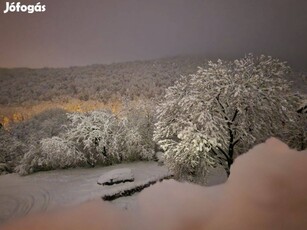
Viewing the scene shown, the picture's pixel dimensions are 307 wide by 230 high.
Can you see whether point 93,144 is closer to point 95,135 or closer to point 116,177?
point 95,135

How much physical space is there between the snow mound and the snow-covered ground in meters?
0.07

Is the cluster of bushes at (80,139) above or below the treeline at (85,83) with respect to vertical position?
below

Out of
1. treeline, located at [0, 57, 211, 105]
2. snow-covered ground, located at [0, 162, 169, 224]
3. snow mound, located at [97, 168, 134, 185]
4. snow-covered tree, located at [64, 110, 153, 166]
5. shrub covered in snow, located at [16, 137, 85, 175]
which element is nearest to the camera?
snow-covered ground, located at [0, 162, 169, 224]

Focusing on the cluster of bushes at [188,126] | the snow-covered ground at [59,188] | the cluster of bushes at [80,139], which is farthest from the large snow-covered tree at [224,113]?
the snow-covered ground at [59,188]

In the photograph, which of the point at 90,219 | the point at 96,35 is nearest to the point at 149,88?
the point at 96,35

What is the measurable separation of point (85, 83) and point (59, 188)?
1.79 meters

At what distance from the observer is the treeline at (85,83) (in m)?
5.96

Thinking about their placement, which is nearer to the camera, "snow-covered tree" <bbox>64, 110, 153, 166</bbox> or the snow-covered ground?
the snow-covered ground

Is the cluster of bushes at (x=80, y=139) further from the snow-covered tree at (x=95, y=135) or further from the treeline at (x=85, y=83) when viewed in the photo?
the treeline at (x=85, y=83)

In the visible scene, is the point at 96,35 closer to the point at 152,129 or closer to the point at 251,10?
the point at 152,129

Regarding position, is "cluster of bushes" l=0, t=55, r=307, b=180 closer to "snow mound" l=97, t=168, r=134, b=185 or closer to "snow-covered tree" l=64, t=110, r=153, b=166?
"snow-covered tree" l=64, t=110, r=153, b=166

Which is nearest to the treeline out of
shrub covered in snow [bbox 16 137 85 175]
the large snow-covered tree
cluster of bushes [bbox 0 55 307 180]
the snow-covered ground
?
cluster of bushes [bbox 0 55 307 180]

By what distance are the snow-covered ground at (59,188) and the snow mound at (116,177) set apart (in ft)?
0.23

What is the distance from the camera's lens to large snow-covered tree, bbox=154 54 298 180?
5125 mm
